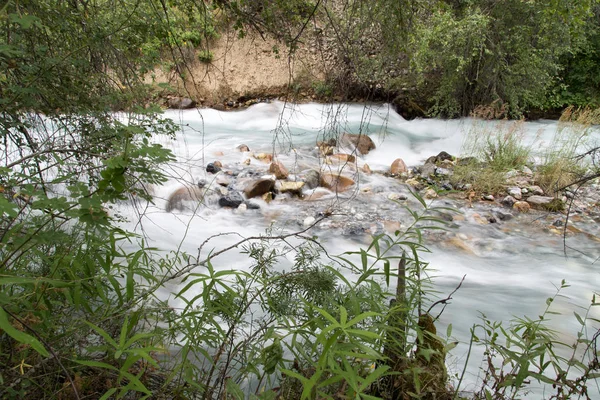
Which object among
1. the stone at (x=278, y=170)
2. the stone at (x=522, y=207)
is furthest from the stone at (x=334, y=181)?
the stone at (x=522, y=207)

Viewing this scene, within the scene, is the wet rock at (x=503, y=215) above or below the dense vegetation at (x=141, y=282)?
below

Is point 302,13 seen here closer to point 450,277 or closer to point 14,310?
point 14,310

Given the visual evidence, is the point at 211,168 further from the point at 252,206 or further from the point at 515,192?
the point at 515,192

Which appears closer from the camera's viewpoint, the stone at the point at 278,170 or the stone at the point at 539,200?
the stone at the point at 539,200

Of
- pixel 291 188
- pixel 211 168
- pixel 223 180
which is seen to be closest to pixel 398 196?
pixel 291 188

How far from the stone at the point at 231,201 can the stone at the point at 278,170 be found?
0.85 meters

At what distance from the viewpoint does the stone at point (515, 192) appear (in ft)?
21.2

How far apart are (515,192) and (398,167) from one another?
1819 mm

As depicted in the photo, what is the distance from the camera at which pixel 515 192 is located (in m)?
6.51

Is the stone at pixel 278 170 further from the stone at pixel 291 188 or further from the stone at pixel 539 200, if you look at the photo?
the stone at pixel 539 200

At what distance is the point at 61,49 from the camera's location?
2.37 meters

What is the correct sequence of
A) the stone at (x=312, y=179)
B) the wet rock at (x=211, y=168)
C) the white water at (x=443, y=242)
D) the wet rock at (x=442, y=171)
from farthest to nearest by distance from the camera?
the wet rock at (x=442, y=171), the wet rock at (x=211, y=168), the stone at (x=312, y=179), the white water at (x=443, y=242)

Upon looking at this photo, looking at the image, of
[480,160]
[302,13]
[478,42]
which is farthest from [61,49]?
[478,42]

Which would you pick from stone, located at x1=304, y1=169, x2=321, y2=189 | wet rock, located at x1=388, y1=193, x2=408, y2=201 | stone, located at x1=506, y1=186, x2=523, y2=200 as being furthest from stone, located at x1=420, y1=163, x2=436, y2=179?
stone, located at x1=304, y1=169, x2=321, y2=189
